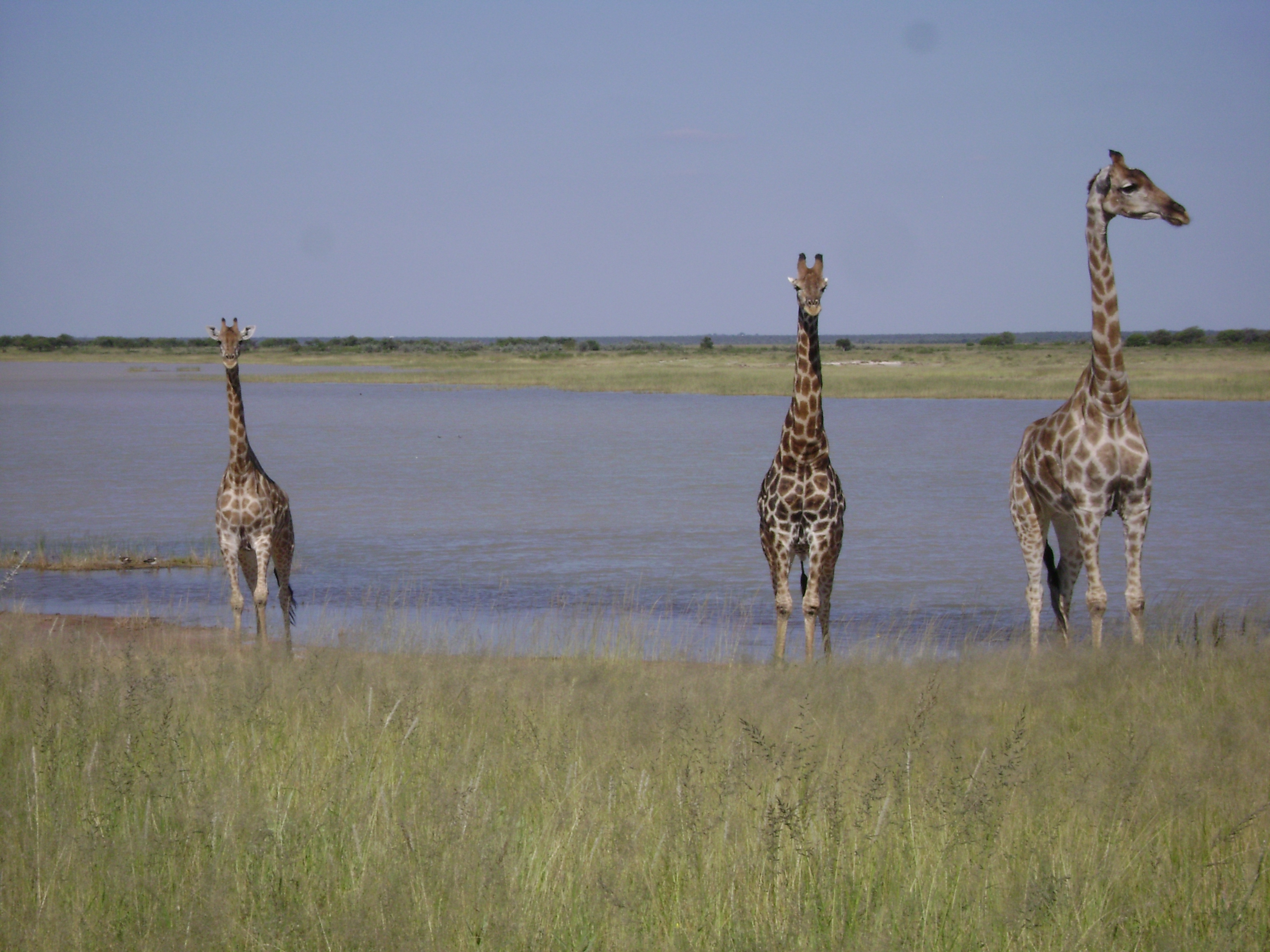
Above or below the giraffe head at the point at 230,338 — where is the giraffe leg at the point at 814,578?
below

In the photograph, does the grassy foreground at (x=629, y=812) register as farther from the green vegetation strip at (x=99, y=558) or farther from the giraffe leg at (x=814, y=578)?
the green vegetation strip at (x=99, y=558)

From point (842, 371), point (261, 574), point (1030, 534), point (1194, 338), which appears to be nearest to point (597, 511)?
point (261, 574)

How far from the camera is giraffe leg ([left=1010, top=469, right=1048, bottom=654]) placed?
9.05 m

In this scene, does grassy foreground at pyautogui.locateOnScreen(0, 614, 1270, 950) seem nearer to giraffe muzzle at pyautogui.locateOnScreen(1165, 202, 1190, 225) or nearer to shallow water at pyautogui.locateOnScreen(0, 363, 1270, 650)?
giraffe muzzle at pyautogui.locateOnScreen(1165, 202, 1190, 225)

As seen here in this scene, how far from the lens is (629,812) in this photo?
516 centimetres

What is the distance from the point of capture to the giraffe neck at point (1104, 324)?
834 centimetres

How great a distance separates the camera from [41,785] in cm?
531

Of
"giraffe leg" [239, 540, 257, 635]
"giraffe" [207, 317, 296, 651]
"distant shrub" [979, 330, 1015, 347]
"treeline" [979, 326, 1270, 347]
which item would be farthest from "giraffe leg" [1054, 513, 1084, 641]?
"distant shrub" [979, 330, 1015, 347]

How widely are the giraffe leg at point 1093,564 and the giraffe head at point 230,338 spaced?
Result: 6057mm

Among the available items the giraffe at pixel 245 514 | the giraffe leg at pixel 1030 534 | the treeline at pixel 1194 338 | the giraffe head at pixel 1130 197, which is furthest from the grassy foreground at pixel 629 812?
the treeline at pixel 1194 338

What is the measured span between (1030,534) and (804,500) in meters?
1.69

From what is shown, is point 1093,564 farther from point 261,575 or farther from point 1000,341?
point 1000,341

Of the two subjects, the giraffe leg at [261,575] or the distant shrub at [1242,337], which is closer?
the giraffe leg at [261,575]

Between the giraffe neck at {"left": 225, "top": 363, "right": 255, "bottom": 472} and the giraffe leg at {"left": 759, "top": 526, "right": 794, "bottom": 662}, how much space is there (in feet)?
12.5
